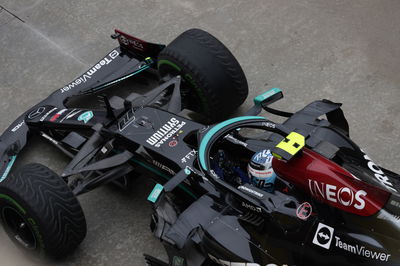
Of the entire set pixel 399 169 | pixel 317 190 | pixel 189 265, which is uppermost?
pixel 317 190

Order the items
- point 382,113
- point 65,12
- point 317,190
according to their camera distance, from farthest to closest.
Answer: point 65,12 → point 382,113 → point 317,190

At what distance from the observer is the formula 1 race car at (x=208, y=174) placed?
430 cm

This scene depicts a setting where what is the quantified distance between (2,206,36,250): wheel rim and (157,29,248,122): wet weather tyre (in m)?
2.15

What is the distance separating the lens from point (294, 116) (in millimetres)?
5398

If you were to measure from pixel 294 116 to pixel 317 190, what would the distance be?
121 centimetres

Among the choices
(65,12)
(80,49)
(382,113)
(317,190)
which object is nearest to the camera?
(317,190)

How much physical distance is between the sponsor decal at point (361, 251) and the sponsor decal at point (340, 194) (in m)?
0.28

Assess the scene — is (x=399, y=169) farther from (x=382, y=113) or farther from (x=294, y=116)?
(x=294, y=116)

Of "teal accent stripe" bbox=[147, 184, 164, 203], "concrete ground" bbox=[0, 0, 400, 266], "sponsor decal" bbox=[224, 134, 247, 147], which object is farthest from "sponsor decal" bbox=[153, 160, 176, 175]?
"concrete ground" bbox=[0, 0, 400, 266]

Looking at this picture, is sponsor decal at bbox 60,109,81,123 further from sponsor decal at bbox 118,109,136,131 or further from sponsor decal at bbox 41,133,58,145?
sponsor decal at bbox 118,109,136,131

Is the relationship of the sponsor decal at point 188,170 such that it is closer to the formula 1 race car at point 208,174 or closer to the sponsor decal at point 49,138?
the formula 1 race car at point 208,174

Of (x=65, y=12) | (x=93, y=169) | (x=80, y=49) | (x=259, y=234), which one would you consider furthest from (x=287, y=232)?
(x=65, y=12)

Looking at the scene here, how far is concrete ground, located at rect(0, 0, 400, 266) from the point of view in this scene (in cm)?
639

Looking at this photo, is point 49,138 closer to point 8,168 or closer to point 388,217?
point 8,168
